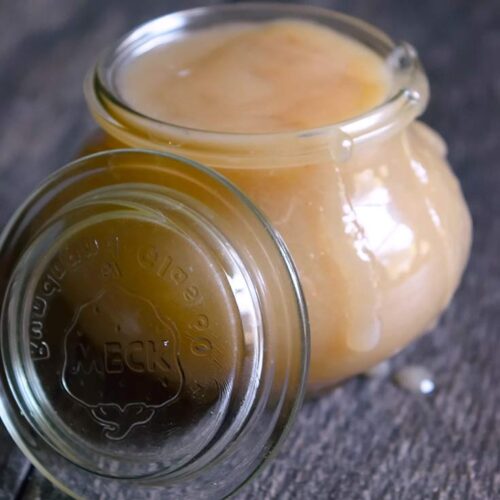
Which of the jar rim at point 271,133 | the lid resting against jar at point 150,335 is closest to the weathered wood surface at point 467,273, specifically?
the lid resting against jar at point 150,335

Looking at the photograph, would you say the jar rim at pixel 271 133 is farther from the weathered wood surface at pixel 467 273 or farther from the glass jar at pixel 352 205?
the weathered wood surface at pixel 467 273

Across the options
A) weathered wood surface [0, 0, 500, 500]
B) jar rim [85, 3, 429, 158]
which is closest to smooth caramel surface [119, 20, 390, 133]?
jar rim [85, 3, 429, 158]

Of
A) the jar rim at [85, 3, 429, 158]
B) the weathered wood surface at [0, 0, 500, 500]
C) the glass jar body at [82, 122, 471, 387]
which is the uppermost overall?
the jar rim at [85, 3, 429, 158]

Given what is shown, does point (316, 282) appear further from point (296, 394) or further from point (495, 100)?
point (495, 100)

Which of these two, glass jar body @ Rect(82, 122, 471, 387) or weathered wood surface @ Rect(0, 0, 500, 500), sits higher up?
glass jar body @ Rect(82, 122, 471, 387)

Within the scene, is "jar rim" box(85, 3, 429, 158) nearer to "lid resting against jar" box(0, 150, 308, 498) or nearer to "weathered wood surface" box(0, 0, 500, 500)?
"lid resting against jar" box(0, 150, 308, 498)

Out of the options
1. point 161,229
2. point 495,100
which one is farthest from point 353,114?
point 495,100

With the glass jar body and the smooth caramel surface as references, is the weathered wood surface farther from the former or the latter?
the smooth caramel surface
